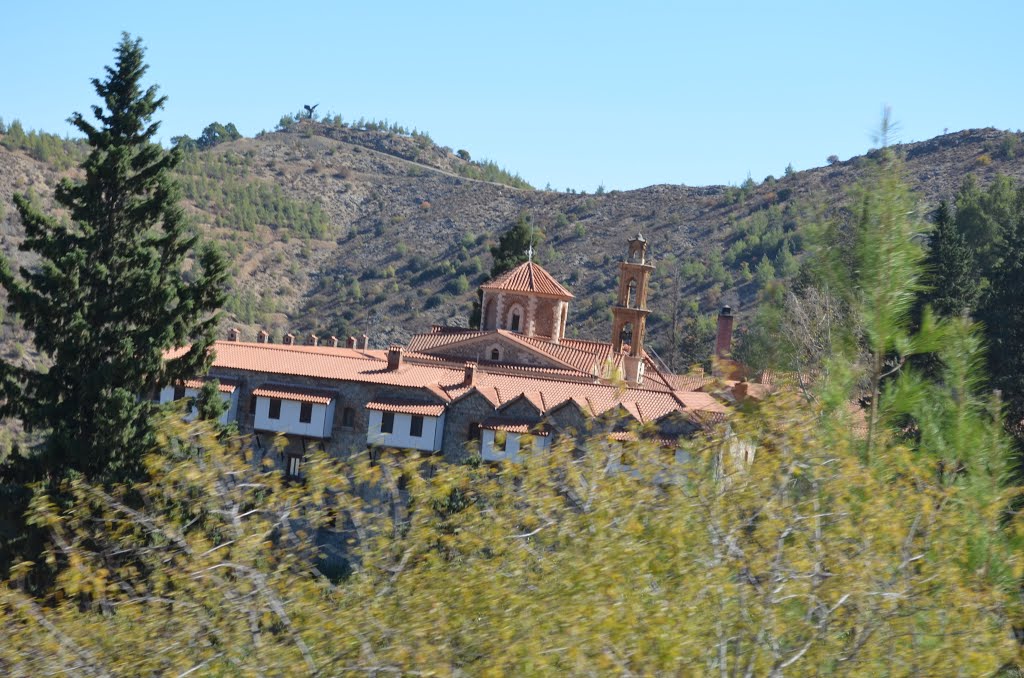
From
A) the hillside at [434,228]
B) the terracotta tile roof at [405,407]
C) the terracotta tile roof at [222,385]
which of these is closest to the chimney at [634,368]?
the terracotta tile roof at [405,407]

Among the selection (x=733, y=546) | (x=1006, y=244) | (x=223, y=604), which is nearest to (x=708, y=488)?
(x=733, y=546)

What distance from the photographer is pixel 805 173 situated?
82.8 meters

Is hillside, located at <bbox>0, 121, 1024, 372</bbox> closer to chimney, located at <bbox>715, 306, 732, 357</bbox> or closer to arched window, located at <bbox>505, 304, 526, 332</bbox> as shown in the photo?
chimney, located at <bbox>715, 306, 732, 357</bbox>

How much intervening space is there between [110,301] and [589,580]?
54.8ft

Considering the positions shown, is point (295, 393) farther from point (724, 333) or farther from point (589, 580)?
point (589, 580)

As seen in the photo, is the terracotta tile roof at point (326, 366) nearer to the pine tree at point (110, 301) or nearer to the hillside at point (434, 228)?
the pine tree at point (110, 301)

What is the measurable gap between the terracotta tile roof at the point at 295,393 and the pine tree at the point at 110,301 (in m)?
13.5

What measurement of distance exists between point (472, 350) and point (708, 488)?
3350 centimetres

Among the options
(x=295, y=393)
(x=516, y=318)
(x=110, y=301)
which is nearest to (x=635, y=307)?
(x=516, y=318)

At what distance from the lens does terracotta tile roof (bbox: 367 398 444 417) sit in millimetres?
34906

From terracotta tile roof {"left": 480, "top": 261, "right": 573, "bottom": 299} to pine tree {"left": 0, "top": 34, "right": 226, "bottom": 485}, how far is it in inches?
849

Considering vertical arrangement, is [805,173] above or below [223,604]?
above

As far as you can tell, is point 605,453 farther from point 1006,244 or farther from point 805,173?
point 805,173

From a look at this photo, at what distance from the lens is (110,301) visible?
21094 mm
